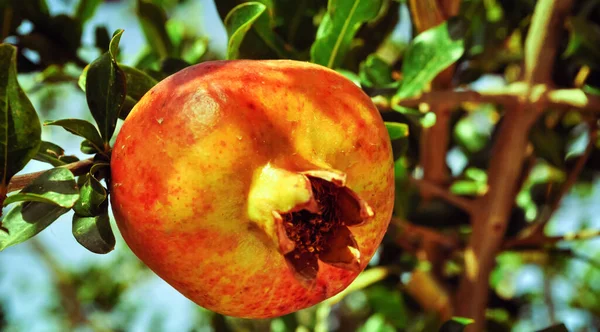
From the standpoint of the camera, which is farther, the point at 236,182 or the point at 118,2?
the point at 118,2

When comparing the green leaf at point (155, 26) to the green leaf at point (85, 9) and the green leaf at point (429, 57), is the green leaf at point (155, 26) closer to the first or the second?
the green leaf at point (85, 9)

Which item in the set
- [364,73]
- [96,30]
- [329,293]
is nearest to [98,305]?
[96,30]

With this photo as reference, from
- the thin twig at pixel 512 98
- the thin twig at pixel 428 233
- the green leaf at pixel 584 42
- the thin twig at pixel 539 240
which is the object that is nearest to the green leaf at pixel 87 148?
the thin twig at pixel 512 98

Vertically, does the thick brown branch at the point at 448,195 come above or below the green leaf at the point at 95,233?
below

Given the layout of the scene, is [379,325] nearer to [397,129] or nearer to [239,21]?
[397,129]

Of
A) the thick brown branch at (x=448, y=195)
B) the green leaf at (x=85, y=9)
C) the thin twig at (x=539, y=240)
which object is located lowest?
the thin twig at (x=539, y=240)

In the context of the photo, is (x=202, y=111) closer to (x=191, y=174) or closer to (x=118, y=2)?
(x=191, y=174)

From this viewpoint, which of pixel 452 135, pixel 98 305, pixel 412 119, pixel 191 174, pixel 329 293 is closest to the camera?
pixel 191 174
